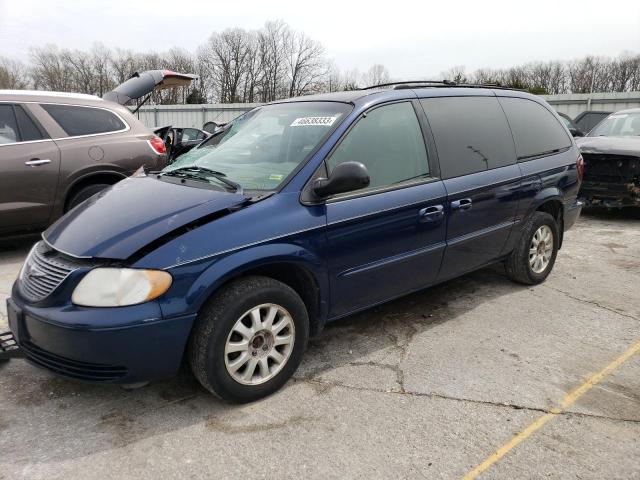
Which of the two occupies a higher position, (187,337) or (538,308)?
(187,337)

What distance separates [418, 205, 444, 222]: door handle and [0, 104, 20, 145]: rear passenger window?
14.5ft

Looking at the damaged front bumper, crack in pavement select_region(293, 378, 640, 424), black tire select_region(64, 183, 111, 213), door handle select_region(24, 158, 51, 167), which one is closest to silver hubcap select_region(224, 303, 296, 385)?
crack in pavement select_region(293, 378, 640, 424)

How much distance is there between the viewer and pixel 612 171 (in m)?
7.63

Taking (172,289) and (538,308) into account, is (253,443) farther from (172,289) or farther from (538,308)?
(538,308)

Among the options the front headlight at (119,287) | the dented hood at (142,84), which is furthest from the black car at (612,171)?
the front headlight at (119,287)

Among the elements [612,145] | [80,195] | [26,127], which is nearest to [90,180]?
[80,195]

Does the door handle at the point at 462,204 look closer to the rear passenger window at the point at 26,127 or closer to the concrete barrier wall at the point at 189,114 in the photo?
the rear passenger window at the point at 26,127

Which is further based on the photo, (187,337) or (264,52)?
(264,52)

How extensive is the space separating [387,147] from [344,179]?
28.2 inches

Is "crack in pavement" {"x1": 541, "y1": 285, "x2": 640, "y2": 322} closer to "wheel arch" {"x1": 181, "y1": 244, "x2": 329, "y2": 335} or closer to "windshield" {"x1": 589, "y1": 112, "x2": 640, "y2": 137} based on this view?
"wheel arch" {"x1": 181, "y1": 244, "x2": 329, "y2": 335}

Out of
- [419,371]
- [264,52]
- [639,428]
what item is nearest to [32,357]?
[419,371]

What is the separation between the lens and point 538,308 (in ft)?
14.1

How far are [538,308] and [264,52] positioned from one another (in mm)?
59518

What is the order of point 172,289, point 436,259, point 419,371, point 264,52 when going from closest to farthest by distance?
point 172,289 < point 419,371 < point 436,259 < point 264,52
